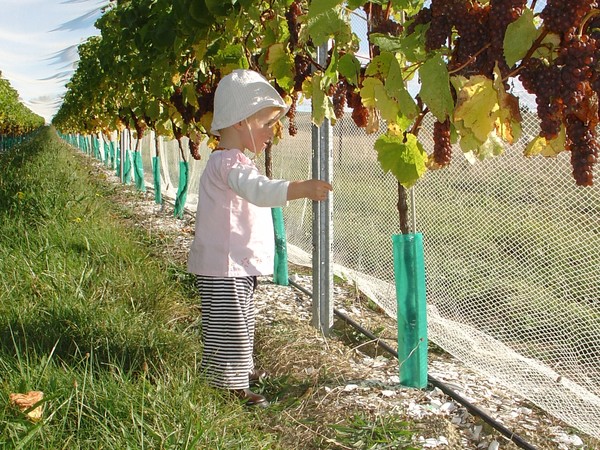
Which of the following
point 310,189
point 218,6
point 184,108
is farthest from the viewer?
point 184,108

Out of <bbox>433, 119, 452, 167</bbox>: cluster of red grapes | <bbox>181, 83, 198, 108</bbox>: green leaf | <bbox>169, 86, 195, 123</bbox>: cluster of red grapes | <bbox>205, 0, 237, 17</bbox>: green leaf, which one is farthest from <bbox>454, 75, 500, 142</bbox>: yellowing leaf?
<bbox>169, 86, 195, 123</bbox>: cluster of red grapes

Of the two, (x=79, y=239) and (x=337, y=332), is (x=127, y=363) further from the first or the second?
(x=79, y=239)

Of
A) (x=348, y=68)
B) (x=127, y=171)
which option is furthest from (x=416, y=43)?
(x=127, y=171)

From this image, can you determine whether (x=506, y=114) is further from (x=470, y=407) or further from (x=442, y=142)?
(x=470, y=407)

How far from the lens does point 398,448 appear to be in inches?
87.5

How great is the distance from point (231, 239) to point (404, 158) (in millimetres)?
857

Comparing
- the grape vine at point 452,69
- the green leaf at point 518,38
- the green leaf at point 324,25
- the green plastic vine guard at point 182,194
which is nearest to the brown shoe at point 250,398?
the grape vine at point 452,69

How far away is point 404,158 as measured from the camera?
6.53ft

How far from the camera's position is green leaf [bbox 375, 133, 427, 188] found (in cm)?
198

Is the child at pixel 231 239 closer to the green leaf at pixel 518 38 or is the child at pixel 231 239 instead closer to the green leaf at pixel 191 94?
the green leaf at pixel 518 38

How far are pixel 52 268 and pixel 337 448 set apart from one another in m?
1.91

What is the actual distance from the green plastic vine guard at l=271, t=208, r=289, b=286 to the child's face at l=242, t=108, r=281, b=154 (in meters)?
1.71

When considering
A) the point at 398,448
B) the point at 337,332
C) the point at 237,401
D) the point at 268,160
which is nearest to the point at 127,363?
the point at 237,401

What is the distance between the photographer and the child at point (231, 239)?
254cm
